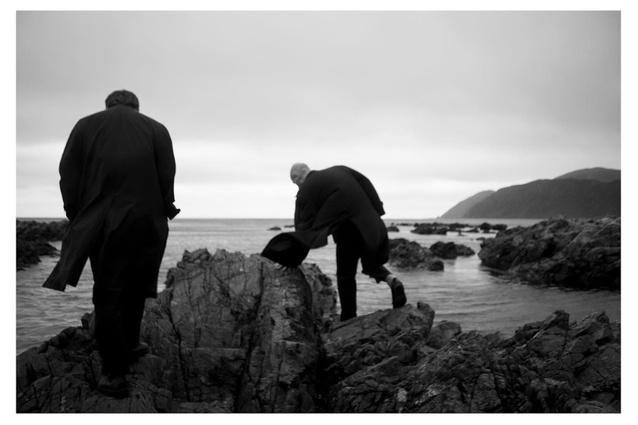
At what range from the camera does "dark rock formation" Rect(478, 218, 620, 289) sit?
17.6 metres

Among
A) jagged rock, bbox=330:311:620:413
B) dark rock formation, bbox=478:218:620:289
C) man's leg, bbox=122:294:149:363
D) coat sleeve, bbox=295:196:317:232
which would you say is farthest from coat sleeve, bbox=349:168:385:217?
dark rock formation, bbox=478:218:620:289

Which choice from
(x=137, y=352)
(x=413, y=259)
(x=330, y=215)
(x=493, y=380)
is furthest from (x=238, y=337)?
(x=413, y=259)

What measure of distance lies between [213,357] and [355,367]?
1550 millimetres

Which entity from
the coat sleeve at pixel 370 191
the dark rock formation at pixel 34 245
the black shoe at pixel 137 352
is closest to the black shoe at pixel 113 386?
the black shoe at pixel 137 352

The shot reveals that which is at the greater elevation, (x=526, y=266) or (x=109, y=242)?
(x=109, y=242)

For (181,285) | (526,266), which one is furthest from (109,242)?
(526,266)

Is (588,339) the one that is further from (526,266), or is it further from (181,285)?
(526,266)

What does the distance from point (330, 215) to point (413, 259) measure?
1955cm

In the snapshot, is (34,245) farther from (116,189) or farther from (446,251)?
(116,189)

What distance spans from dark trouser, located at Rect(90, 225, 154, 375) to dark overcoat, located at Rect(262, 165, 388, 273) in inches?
91.6

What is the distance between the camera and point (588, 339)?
531 cm

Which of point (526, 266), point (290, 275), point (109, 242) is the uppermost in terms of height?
point (109, 242)

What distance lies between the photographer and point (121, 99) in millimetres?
4539
